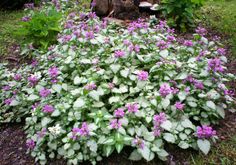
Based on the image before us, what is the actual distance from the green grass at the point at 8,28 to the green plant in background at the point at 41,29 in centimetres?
61

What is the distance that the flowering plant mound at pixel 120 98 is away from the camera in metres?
2.71

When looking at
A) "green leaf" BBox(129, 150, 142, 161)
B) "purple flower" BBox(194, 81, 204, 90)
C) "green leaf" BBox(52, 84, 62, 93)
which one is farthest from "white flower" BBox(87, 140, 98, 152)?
"purple flower" BBox(194, 81, 204, 90)

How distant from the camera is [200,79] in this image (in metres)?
3.30

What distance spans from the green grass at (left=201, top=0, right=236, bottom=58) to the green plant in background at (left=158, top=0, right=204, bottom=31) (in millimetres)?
430

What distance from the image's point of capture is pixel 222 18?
5.76 metres

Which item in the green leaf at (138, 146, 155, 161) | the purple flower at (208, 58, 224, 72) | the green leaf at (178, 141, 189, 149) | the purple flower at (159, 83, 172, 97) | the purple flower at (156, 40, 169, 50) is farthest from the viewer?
the purple flower at (156, 40, 169, 50)

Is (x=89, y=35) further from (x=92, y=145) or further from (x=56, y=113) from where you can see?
(x=92, y=145)

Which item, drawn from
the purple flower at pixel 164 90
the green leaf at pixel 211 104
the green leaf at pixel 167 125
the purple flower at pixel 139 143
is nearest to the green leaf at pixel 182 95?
the purple flower at pixel 164 90

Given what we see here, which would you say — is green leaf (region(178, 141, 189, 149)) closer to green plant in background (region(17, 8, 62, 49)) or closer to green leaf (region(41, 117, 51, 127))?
green leaf (region(41, 117, 51, 127))

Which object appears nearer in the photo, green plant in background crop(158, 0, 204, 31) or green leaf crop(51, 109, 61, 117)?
green leaf crop(51, 109, 61, 117)

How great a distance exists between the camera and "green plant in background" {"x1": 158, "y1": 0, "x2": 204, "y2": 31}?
5113mm

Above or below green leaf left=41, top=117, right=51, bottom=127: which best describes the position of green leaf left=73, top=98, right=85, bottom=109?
above

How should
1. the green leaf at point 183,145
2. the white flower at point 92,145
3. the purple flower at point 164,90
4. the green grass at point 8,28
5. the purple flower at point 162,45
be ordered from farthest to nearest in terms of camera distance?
the green grass at point 8,28, the purple flower at point 162,45, the purple flower at point 164,90, the green leaf at point 183,145, the white flower at point 92,145

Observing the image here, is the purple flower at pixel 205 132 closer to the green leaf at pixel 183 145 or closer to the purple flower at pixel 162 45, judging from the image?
the green leaf at pixel 183 145
